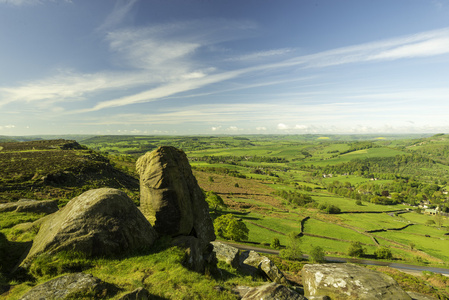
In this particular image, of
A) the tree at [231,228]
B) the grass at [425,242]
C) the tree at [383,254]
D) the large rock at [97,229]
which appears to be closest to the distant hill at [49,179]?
the tree at [231,228]

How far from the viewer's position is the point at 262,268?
72.9 feet

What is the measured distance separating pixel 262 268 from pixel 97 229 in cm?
1849

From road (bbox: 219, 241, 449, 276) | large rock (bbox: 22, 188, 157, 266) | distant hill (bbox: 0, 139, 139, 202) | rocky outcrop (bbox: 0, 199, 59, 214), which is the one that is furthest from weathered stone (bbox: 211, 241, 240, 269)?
distant hill (bbox: 0, 139, 139, 202)

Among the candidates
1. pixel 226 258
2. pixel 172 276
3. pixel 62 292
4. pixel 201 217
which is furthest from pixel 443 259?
pixel 62 292

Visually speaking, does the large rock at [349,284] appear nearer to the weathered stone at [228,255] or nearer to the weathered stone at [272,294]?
the weathered stone at [272,294]

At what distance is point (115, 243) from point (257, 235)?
63713mm

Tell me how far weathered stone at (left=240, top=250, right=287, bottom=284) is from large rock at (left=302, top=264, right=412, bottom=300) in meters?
5.70

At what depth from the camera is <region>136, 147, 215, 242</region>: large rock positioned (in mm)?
17125

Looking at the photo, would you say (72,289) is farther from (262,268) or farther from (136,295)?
(262,268)

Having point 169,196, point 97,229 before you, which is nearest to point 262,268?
point 169,196

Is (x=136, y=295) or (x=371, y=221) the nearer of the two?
(x=136, y=295)

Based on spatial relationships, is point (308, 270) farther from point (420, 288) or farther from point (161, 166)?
point (420, 288)

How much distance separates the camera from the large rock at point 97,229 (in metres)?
11.9

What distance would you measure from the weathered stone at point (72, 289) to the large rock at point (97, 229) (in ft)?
9.27
